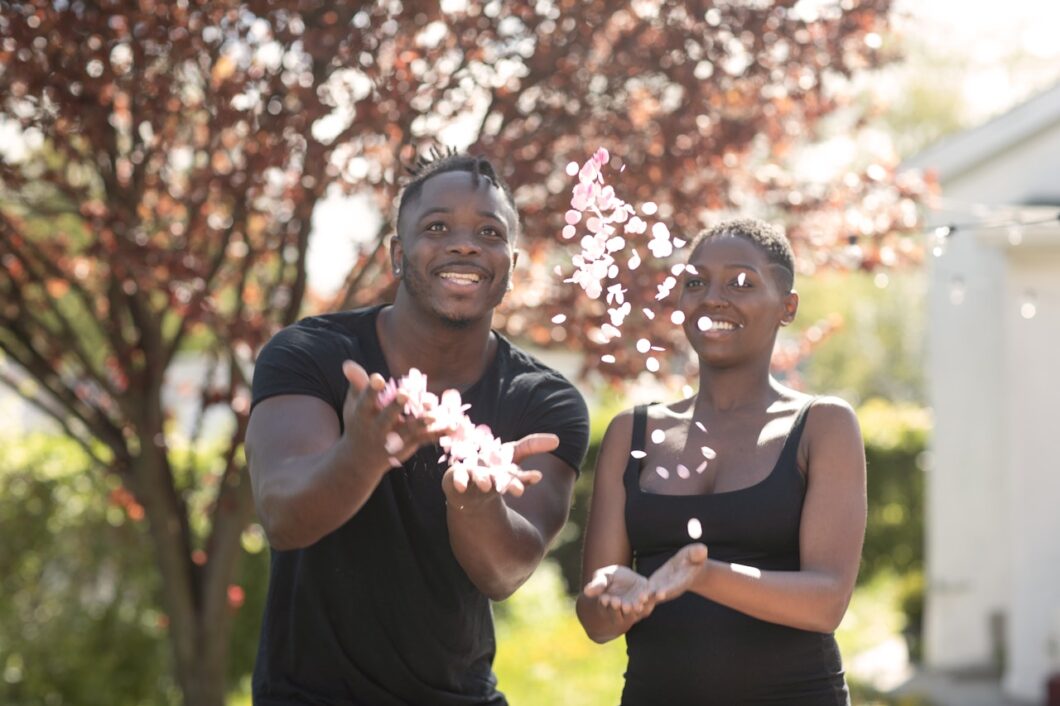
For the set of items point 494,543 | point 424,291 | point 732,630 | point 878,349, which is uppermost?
point 878,349

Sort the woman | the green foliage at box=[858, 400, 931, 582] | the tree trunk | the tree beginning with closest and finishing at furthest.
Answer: the woman → the tree → the tree trunk → the green foliage at box=[858, 400, 931, 582]

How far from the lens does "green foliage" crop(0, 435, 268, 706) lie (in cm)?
740

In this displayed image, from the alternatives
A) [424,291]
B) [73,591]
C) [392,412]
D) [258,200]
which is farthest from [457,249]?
[73,591]

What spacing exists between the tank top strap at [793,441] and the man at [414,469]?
0.49 m

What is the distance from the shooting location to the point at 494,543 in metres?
2.73

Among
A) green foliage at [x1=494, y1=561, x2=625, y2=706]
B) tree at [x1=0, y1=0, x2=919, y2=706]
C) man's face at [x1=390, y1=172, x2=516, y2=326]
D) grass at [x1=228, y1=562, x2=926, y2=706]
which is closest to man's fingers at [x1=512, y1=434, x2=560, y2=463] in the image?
man's face at [x1=390, y1=172, x2=516, y2=326]

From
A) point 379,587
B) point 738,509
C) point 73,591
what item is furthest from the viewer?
point 73,591

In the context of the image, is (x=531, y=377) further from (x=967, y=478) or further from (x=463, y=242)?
(x=967, y=478)

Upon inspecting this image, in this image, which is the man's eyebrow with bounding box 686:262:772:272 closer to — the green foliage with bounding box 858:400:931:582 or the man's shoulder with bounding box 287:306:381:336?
the man's shoulder with bounding box 287:306:381:336

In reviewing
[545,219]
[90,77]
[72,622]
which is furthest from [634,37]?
[72,622]

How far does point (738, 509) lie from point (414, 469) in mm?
722

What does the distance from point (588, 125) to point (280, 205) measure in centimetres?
133

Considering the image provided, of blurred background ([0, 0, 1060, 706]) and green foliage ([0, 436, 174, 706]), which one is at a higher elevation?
blurred background ([0, 0, 1060, 706])

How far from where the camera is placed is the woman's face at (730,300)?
9.85 feet
